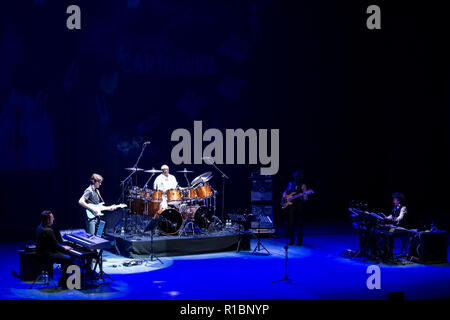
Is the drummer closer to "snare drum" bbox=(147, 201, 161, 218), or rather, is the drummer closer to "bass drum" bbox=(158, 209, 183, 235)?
"snare drum" bbox=(147, 201, 161, 218)

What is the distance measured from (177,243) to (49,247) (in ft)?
10.5

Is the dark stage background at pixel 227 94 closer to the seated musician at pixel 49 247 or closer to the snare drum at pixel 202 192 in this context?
the snare drum at pixel 202 192

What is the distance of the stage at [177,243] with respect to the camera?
33.9ft

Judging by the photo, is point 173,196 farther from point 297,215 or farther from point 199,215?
point 297,215

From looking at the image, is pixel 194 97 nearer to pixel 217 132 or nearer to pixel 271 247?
pixel 217 132

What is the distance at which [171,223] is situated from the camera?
11.0 m

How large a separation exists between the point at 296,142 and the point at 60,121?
20.4 ft

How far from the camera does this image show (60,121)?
494 inches

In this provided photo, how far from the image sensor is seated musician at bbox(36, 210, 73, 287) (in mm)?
7797

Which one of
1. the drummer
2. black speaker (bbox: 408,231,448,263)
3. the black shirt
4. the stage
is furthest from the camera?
the drummer

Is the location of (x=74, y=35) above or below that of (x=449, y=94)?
above

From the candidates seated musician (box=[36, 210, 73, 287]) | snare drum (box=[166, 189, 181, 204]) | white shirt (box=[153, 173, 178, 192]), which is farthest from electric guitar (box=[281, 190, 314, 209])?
seated musician (box=[36, 210, 73, 287])

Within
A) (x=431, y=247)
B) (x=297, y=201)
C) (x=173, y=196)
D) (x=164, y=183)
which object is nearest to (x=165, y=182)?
(x=164, y=183)

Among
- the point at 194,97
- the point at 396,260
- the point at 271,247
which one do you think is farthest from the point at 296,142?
the point at 396,260
